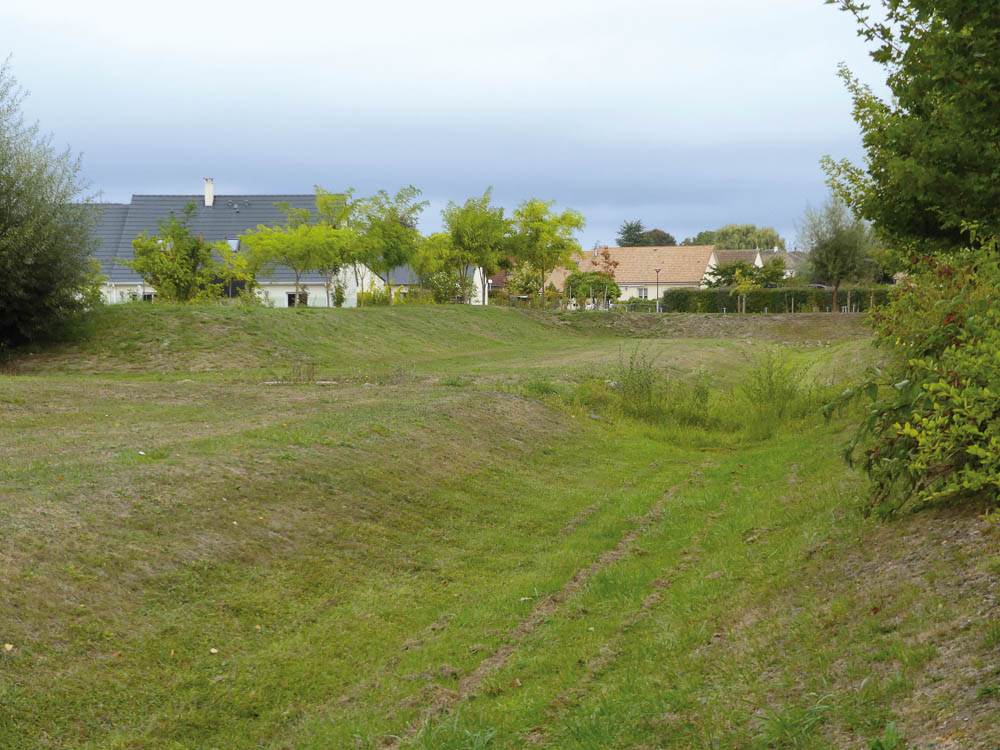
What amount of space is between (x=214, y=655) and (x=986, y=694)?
4789 millimetres

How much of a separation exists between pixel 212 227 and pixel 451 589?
5258 centimetres

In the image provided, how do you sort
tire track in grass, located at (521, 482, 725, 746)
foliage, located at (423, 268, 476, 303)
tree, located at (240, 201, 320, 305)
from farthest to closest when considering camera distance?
foliage, located at (423, 268, 476, 303), tree, located at (240, 201, 320, 305), tire track in grass, located at (521, 482, 725, 746)

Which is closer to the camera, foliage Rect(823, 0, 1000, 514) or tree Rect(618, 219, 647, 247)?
foliage Rect(823, 0, 1000, 514)

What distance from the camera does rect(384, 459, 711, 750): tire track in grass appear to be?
555 cm

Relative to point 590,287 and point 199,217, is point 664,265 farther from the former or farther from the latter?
point 199,217

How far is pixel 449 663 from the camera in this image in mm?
6559

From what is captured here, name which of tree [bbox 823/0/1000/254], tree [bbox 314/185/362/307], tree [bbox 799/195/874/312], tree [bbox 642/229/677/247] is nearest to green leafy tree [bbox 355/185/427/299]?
tree [bbox 314/185/362/307]

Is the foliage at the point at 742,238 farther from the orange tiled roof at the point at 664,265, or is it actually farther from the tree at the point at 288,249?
the tree at the point at 288,249

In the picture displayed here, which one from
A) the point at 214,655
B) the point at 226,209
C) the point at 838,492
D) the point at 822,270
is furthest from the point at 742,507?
the point at 226,209

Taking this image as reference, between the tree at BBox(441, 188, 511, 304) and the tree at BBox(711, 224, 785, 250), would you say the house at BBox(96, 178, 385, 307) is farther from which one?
the tree at BBox(711, 224, 785, 250)

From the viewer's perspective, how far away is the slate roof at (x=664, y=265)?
88312 mm

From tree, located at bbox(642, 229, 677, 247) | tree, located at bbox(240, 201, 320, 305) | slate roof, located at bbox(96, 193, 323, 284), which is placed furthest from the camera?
tree, located at bbox(642, 229, 677, 247)

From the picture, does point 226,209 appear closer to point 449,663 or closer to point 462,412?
point 462,412

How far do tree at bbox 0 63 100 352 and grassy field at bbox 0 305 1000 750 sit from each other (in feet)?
27.6
